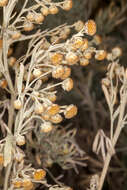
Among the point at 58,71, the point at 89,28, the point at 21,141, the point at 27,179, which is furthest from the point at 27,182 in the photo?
the point at 89,28

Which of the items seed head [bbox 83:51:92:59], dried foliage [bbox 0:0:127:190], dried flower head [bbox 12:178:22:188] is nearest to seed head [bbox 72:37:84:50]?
dried foliage [bbox 0:0:127:190]

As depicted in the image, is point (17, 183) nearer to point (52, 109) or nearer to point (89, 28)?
point (52, 109)

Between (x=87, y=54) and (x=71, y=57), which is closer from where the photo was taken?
(x=71, y=57)

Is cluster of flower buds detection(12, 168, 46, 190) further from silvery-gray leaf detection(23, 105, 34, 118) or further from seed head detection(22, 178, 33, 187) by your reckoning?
silvery-gray leaf detection(23, 105, 34, 118)

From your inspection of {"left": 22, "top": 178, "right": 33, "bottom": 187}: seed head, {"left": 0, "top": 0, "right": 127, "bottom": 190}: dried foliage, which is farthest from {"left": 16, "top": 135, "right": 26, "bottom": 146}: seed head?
{"left": 22, "top": 178, "right": 33, "bottom": 187}: seed head

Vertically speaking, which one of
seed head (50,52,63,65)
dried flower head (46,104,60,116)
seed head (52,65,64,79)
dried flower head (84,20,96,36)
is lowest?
dried flower head (46,104,60,116)

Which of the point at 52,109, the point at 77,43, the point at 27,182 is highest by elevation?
the point at 77,43

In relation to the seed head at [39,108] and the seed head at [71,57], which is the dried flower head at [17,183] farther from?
the seed head at [71,57]

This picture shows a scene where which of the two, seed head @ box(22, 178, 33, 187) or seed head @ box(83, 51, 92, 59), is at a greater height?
seed head @ box(83, 51, 92, 59)

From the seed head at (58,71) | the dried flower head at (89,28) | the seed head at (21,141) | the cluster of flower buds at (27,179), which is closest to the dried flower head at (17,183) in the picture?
the cluster of flower buds at (27,179)

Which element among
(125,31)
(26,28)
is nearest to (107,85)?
(26,28)

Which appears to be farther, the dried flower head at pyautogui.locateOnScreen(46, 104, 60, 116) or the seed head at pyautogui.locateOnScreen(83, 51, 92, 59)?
the seed head at pyautogui.locateOnScreen(83, 51, 92, 59)

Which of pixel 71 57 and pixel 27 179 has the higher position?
pixel 71 57
